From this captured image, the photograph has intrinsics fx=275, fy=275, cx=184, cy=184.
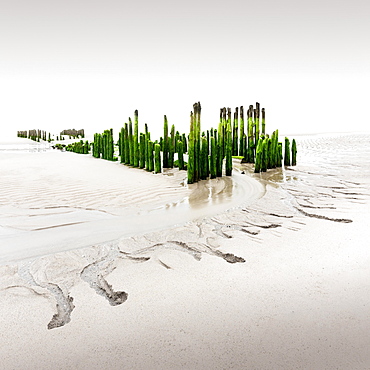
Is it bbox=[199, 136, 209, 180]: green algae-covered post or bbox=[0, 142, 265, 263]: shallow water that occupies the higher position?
bbox=[199, 136, 209, 180]: green algae-covered post

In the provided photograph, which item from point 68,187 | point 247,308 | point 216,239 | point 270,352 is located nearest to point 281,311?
point 247,308

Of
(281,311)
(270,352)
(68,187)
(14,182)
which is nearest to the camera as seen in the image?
(270,352)

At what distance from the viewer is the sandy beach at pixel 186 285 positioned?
1463mm

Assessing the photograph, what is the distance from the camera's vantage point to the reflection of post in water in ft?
15.2

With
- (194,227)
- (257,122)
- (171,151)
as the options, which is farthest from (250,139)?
(194,227)

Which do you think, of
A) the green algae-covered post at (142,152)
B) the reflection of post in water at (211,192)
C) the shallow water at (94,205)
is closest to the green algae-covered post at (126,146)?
the green algae-covered post at (142,152)

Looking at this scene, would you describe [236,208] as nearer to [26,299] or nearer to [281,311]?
[281,311]

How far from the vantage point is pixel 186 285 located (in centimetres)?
Answer: 207

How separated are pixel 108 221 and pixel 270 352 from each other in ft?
8.84

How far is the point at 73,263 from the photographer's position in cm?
250

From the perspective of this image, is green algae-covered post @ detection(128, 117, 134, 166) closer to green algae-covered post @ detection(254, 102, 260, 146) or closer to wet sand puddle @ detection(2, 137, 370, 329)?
wet sand puddle @ detection(2, 137, 370, 329)

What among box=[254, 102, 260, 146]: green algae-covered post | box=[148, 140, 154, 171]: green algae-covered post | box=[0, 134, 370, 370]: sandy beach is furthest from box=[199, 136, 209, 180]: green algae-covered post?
box=[254, 102, 260, 146]: green algae-covered post

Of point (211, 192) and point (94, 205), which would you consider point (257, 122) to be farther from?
point (94, 205)

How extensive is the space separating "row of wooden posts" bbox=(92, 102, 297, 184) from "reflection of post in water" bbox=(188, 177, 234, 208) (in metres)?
0.31
